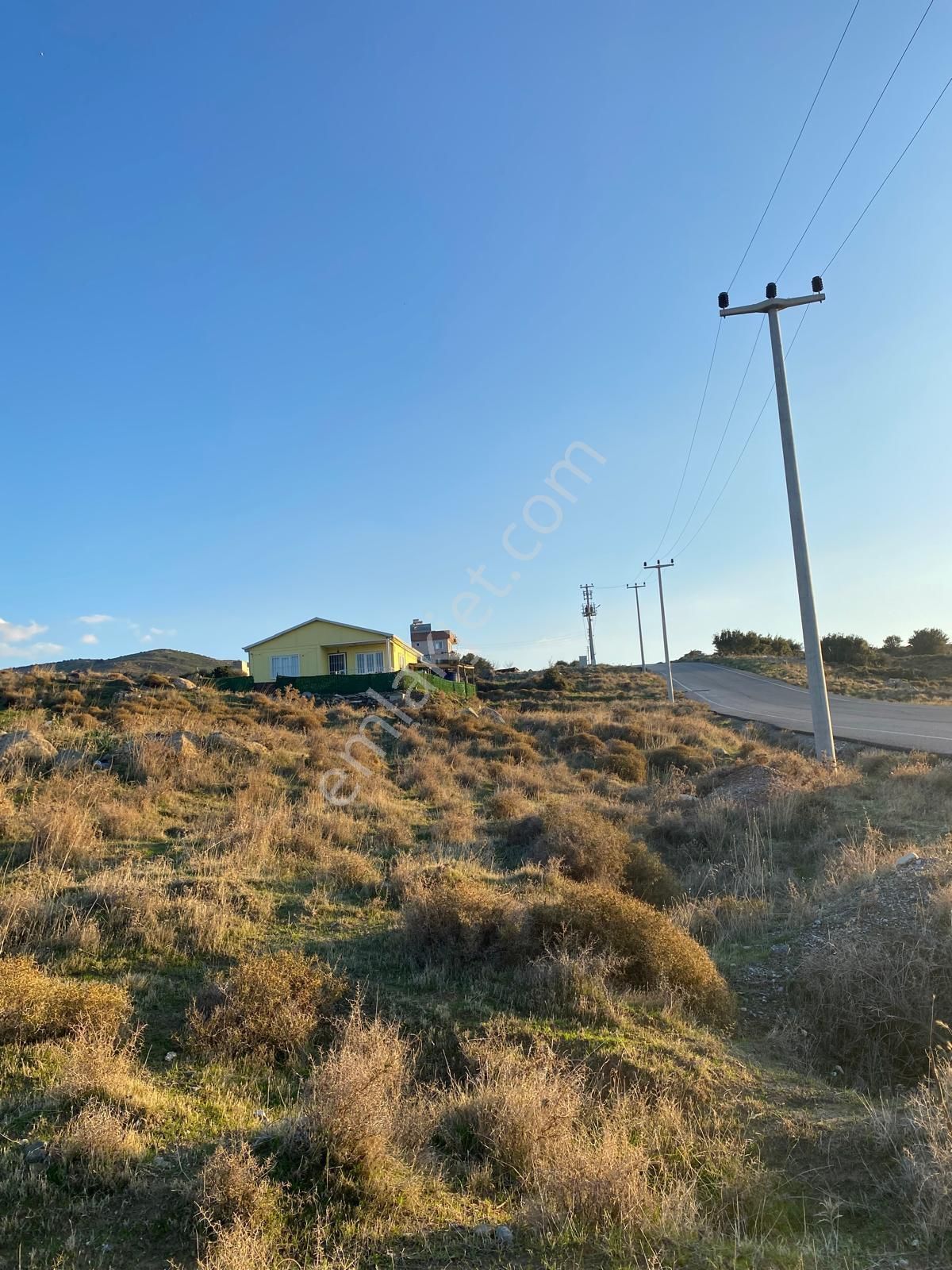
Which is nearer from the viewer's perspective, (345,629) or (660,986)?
(660,986)

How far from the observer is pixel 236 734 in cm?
1658

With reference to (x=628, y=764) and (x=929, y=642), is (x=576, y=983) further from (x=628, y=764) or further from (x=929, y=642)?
(x=929, y=642)

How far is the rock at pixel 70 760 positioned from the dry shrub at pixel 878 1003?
409 inches

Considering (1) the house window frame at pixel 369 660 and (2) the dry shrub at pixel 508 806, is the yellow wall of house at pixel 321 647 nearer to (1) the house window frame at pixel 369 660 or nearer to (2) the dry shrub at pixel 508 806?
(1) the house window frame at pixel 369 660

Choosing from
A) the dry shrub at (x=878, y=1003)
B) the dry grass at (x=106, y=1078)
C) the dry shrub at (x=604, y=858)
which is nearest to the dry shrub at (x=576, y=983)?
the dry shrub at (x=878, y=1003)

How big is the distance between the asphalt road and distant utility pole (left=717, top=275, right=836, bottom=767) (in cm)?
277

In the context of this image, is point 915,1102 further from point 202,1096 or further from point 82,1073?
point 82,1073

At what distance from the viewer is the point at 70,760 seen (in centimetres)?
1132

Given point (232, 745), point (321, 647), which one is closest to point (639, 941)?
point (232, 745)

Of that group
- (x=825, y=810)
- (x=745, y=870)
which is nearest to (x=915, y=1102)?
(x=745, y=870)

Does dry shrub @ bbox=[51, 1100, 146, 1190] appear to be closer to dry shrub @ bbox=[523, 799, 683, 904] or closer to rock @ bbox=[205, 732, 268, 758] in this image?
dry shrub @ bbox=[523, 799, 683, 904]

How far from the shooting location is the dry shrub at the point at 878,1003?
15.1 ft

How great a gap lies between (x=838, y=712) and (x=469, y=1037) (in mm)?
26692

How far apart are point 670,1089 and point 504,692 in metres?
41.6
